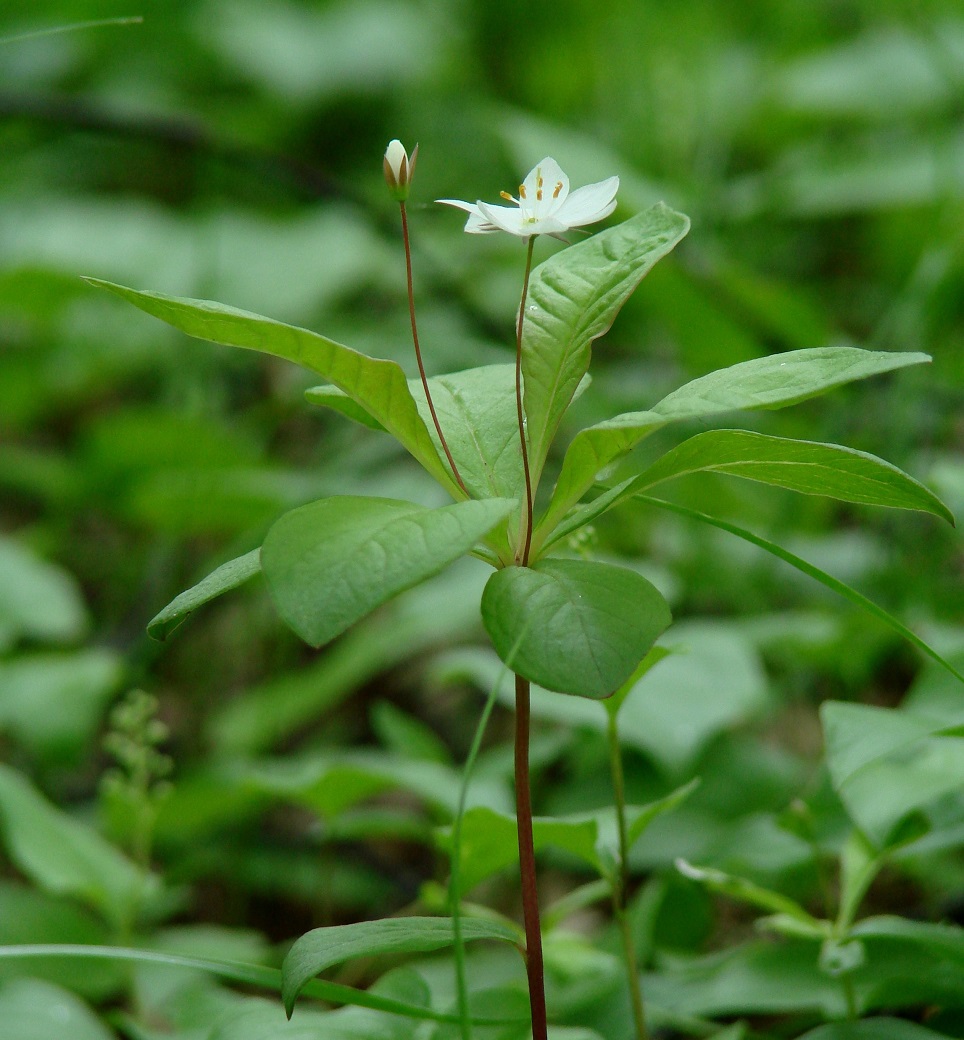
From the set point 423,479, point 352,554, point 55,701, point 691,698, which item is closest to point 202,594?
point 352,554

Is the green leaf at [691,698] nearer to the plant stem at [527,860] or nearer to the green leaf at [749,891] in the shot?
the green leaf at [749,891]

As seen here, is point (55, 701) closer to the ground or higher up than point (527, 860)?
closer to the ground

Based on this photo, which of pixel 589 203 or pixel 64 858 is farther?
pixel 64 858

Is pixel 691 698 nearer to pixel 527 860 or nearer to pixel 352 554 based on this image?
pixel 527 860

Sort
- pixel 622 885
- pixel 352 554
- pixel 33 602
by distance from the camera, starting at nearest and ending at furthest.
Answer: pixel 352 554 → pixel 622 885 → pixel 33 602

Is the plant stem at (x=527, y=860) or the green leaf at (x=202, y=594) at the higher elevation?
the green leaf at (x=202, y=594)

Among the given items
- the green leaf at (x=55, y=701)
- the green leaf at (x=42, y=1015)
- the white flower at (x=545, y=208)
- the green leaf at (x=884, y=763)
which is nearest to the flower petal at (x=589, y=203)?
the white flower at (x=545, y=208)

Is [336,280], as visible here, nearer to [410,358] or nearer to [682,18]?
[410,358]
